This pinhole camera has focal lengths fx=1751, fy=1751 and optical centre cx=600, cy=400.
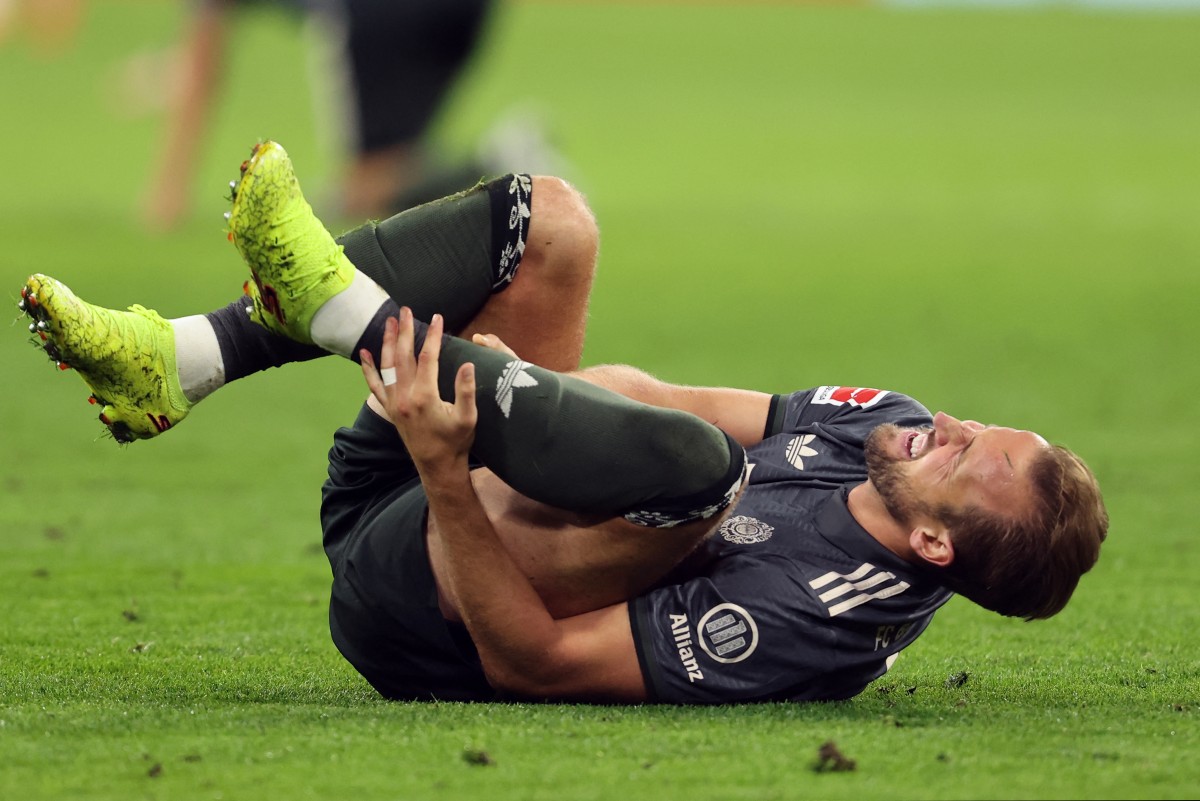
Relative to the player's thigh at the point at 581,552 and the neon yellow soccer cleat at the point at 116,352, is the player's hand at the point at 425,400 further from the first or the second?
the neon yellow soccer cleat at the point at 116,352

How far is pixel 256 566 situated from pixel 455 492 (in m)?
2.02

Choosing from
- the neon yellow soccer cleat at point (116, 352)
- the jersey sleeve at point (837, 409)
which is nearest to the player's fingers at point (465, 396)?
the neon yellow soccer cleat at point (116, 352)

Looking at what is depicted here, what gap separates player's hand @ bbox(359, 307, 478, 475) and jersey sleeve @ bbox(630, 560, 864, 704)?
0.46m

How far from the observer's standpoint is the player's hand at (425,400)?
2818mm

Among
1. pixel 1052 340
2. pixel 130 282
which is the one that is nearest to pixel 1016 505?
pixel 1052 340

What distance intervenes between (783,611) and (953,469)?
39cm

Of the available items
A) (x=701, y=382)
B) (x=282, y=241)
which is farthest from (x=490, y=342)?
(x=701, y=382)

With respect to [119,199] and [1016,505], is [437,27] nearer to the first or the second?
[119,199]

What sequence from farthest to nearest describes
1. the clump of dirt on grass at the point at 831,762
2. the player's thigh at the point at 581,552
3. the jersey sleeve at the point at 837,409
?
the jersey sleeve at the point at 837,409 → the player's thigh at the point at 581,552 → the clump of dirt on grass at the point at 831,762

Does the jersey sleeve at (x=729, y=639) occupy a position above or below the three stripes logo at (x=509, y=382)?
below

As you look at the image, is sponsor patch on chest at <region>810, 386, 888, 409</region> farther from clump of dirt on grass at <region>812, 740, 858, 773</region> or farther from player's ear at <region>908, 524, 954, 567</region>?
clump of dirt on grass at <region>812, 740, 858, 773</region>

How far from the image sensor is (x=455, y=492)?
9.39ft

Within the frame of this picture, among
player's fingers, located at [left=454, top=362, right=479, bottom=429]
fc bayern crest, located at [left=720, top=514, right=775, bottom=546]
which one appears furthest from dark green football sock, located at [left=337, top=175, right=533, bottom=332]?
fc bayern crest, located at [left=720, top=514, right=775, bottom=546]

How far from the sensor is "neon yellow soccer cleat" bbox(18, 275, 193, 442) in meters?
2.98
